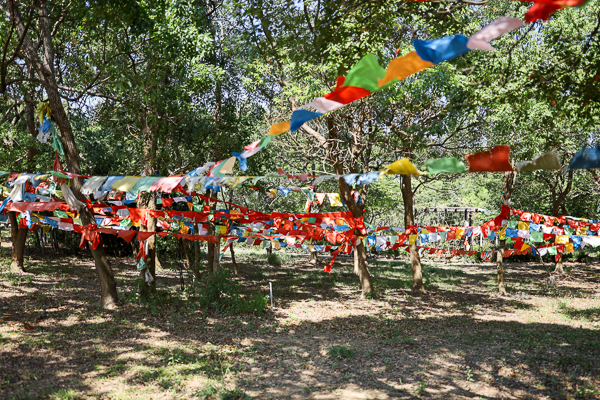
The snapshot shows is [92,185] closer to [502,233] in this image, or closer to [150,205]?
[150,205]

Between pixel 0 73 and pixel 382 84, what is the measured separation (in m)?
7.17

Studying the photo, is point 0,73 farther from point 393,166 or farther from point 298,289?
point 298,289

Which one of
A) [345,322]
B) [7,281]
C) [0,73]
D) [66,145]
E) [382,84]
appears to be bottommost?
[345,322]

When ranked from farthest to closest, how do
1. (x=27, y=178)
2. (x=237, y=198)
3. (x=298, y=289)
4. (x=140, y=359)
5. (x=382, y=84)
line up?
(x=237, y=198), (x=298, y=289), (x=27, y=178), (x=140, y=359), (x=382, y=84)

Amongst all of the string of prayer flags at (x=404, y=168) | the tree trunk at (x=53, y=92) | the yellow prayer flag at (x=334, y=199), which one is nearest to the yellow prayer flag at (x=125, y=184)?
the tree trunk at (x=53, y=92)

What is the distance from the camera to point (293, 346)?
26.0ft

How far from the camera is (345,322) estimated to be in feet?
32.6

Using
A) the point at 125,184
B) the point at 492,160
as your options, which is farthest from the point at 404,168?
the point at 125,184

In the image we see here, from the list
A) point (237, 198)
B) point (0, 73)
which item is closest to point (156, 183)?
point (0, 73)

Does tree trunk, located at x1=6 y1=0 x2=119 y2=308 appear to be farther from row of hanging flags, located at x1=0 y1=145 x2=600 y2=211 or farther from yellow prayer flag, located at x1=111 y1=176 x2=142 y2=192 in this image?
yellow prayer flag, located at x1=111 y1=176 x2=142 y2=192

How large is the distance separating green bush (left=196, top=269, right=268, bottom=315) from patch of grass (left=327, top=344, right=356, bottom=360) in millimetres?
3136

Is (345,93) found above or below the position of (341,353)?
above

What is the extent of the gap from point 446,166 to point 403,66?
1.70m

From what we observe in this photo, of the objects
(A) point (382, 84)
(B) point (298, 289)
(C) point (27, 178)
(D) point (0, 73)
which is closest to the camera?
(A) point (382, 84)
